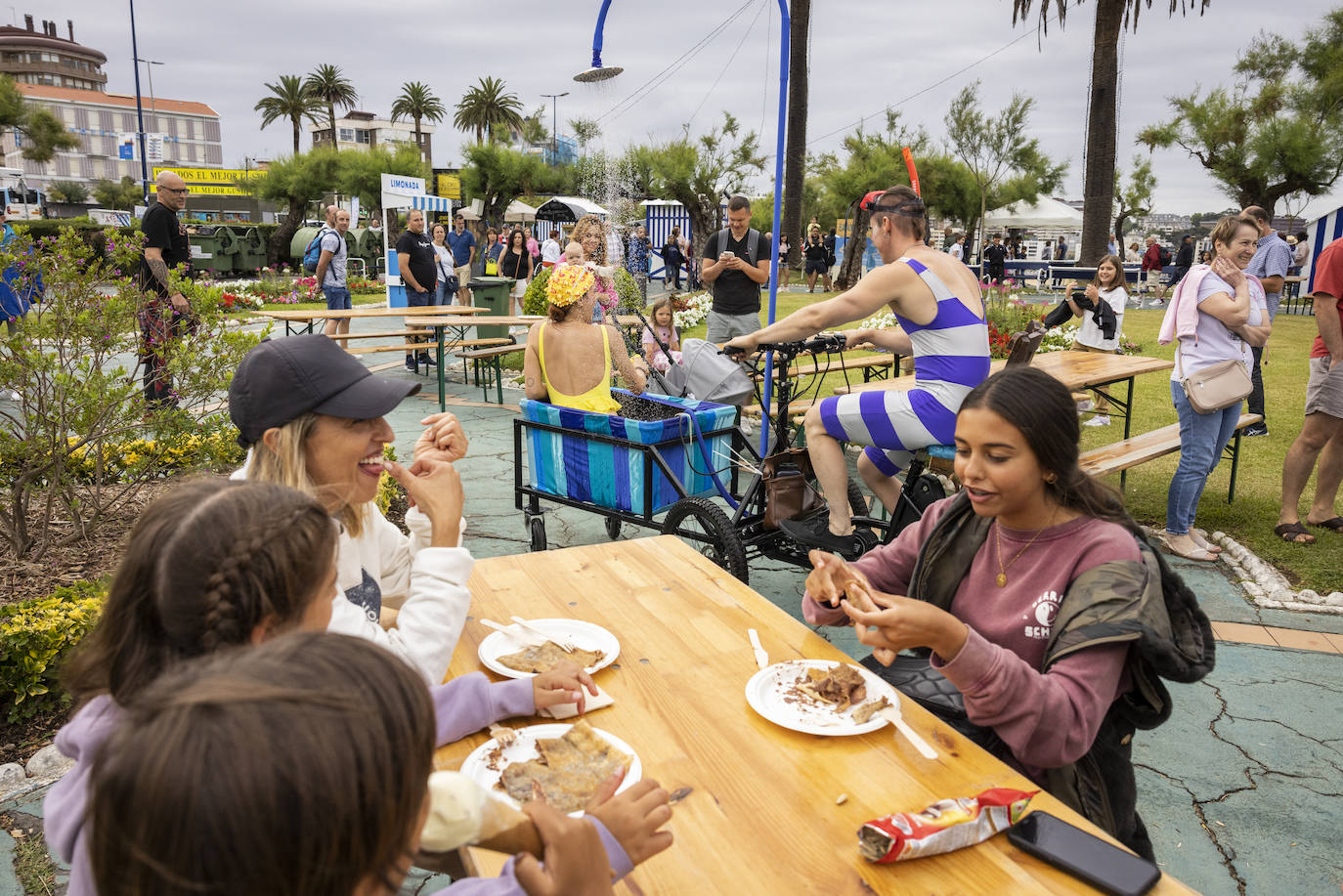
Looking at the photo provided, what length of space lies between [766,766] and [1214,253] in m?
5.25

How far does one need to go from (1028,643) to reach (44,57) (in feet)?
490

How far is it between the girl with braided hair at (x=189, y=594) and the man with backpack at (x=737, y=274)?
7.18m

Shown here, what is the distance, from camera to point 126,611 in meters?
1.18

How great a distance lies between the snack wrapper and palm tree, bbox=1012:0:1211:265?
608 inches

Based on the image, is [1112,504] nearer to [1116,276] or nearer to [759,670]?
[759,670]

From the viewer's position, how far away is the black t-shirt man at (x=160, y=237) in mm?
7309

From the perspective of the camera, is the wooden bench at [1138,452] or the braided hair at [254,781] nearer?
the braided hair at [254,781]

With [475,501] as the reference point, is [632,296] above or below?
above

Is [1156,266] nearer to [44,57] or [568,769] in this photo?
[568,769]

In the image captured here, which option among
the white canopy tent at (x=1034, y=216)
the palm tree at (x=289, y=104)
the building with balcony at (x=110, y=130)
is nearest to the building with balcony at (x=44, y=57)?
the building with balcony at (x=110, y=130)

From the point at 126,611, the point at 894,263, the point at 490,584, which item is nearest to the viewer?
the point at 126,611

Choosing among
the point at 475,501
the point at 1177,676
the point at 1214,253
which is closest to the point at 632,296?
the point at 475,501

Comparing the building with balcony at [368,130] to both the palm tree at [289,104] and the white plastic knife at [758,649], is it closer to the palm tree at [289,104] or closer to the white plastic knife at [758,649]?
the palm tree at [289,104]

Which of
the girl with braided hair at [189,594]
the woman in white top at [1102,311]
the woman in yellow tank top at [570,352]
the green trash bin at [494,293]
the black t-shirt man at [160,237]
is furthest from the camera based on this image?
the green trash bin at [494,293]
